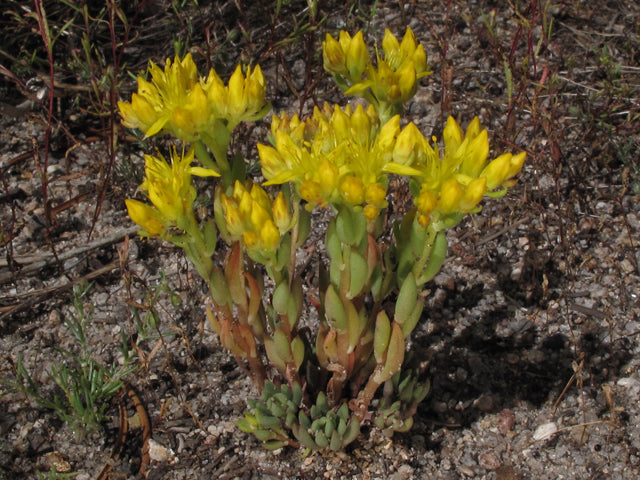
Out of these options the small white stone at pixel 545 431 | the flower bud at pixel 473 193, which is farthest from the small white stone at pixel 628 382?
the flower bud at pixel 473 193

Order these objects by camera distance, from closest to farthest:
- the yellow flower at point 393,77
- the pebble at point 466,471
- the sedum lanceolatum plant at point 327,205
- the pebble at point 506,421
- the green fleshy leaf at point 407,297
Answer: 1. the sedum lanceolatum plant at point 327,205
2. the green fleshy leaf at point 407,297
3. the yellow flower at point 393,77
4. the pebble at point 466,471
5. the pebble at point 506,421

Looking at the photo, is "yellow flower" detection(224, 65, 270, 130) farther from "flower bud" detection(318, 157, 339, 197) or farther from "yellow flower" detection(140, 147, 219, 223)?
"flower bud" detection(318, 157, 339, 197)

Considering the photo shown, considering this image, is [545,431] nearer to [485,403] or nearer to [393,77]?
[485,403]

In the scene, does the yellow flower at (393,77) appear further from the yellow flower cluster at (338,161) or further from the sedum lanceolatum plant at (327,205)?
the yellow flower cluster at (338,161)

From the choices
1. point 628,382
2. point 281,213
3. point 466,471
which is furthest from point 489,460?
point 281,213

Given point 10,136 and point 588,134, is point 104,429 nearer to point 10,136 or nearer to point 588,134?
point 10,136

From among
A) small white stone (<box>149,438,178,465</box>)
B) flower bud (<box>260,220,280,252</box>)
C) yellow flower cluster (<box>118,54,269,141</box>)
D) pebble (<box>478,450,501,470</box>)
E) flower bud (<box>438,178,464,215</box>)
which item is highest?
yellow flower cluster (<box>118,54,269,141</box>)

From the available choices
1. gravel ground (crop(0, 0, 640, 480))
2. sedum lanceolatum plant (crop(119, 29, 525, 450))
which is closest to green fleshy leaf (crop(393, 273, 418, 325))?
sedum lanceolatum plant (crop(119, 29, 525, 450))
